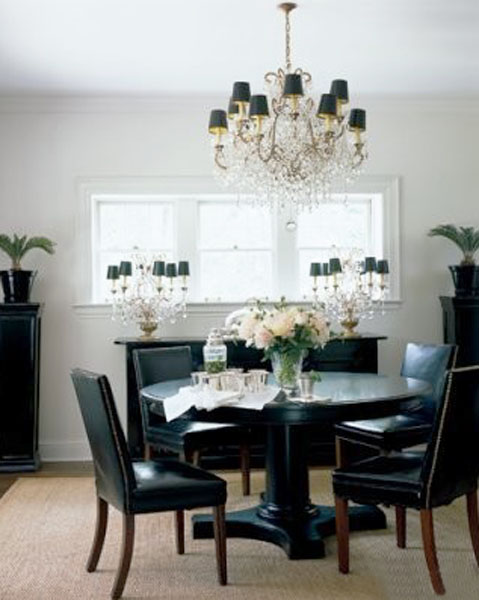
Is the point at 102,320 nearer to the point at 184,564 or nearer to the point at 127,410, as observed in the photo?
the point at 127,410

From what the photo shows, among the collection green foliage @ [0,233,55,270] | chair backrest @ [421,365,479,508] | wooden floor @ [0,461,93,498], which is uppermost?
green foliage @ [0,233,55,270]

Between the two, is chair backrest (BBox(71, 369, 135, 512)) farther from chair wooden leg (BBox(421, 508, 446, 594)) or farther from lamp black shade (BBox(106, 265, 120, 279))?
lamp black shade (BBox(106, 265, 120, 279))

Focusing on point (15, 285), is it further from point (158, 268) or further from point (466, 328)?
point (466, 328)

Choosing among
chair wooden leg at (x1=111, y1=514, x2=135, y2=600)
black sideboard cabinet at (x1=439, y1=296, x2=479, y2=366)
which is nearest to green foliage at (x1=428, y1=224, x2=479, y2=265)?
black sideboard cabinet at (x1=439, y1=296, x2=479, y2=366)

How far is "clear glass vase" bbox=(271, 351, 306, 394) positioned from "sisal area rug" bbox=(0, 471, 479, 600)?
79 centimetres

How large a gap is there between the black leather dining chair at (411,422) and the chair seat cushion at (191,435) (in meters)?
0.60

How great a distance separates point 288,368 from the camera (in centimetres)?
379

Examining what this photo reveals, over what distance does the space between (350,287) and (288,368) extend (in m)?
2.35

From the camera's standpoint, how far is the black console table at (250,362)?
5609 millimetres

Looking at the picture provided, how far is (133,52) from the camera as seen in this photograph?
4852 millimetres

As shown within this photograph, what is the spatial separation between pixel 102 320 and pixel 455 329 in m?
2.57

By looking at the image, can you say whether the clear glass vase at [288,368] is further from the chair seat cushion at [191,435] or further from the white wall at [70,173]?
the white wall at [70,173]

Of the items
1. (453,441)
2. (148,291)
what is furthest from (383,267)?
(453,441)

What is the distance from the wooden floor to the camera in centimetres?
535
